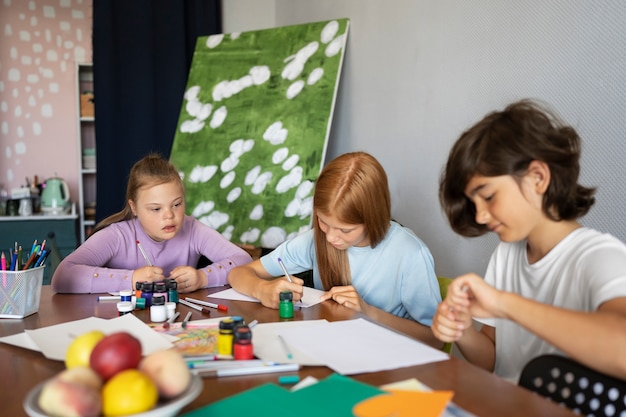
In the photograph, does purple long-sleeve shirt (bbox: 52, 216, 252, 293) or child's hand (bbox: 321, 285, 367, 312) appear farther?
purple long-sleeve shirt (bbox: 52, 216, 252, 293)

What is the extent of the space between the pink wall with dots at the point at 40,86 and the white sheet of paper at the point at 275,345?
3.64 meters

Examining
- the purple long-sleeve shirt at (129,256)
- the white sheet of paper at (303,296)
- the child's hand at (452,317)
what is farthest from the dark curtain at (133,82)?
the child's hand at (452,317)

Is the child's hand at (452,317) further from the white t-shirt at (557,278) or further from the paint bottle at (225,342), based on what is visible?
the paint bottle at (225,342)

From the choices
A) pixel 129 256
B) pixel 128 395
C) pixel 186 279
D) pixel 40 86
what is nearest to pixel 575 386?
pixel 128 395

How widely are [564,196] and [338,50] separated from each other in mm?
2143

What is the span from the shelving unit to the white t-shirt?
3436 mm

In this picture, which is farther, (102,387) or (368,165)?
(368,165)

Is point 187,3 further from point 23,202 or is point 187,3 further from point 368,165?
point 368,165

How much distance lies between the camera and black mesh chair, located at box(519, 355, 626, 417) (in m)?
0.76

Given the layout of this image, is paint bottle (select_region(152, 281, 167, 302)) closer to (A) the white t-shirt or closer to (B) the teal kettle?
(A) the white t-shirt

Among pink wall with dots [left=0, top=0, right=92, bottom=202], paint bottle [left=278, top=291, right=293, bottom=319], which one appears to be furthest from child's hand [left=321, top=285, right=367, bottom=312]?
pink wall with dots [left=0, top=0, right=92, bottom=202]

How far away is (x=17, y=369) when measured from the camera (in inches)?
37.3

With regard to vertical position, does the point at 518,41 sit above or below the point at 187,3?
below

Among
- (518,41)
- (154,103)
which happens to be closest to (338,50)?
(518,41)
